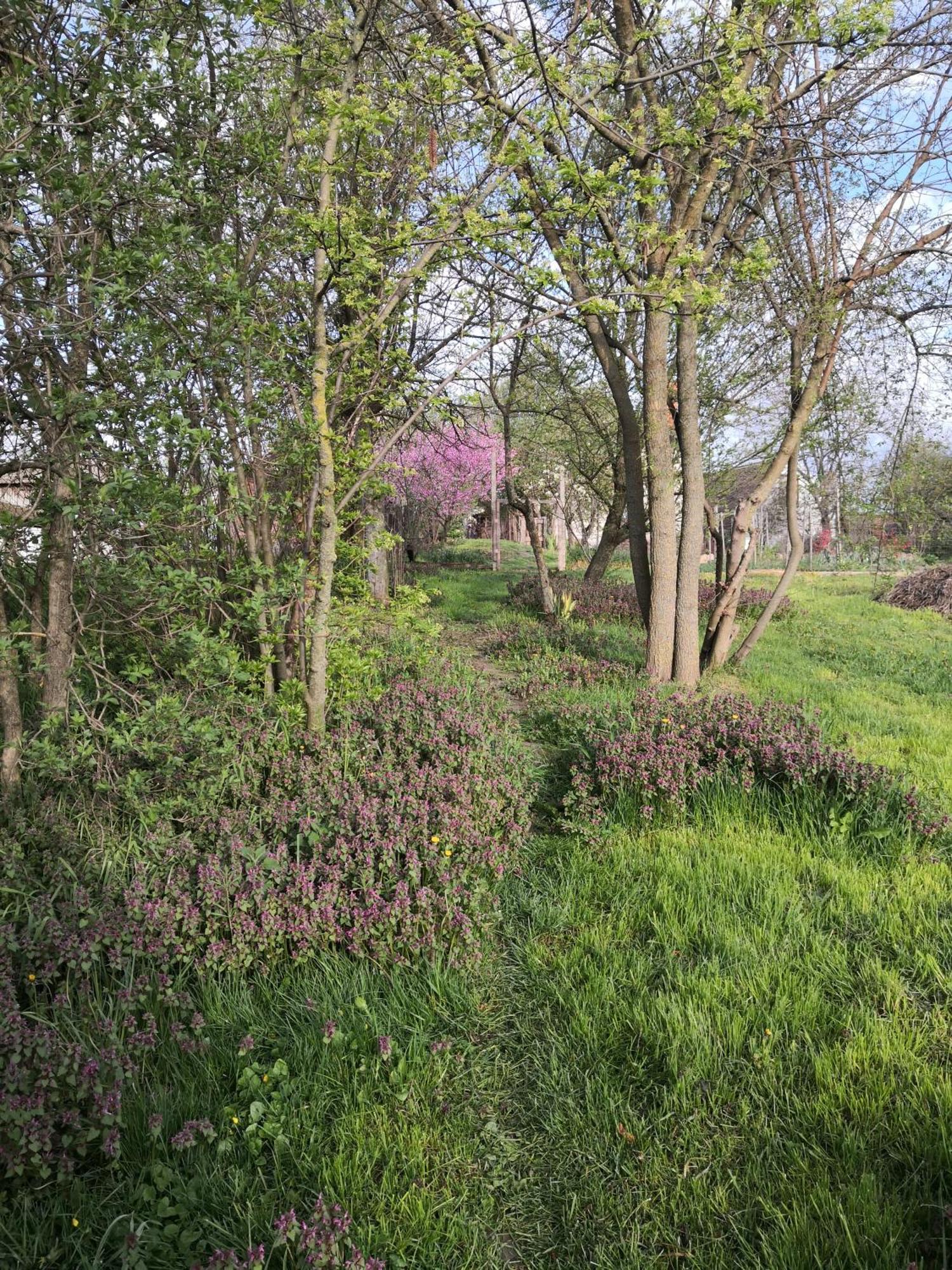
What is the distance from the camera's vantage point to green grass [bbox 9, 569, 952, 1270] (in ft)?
5.80

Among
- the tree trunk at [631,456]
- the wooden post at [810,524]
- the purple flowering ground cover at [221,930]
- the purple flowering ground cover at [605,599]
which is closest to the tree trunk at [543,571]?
the purple flowering ground cover at [605,599]

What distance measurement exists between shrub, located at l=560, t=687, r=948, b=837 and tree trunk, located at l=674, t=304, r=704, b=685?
6.05 ft

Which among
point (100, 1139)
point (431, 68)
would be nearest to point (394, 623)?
point (100, 1139)

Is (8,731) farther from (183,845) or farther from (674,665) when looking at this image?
(674,665)

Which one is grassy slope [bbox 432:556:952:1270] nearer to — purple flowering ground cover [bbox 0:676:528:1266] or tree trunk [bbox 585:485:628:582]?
purple flowering ground cover [bbox 0:676:528:1266]

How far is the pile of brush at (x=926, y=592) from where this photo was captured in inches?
553

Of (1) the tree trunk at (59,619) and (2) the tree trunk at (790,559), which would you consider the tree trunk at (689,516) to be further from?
(1) the tree trunk at (59,619)

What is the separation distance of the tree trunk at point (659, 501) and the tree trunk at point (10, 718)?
16.7ft

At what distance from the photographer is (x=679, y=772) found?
4.09m

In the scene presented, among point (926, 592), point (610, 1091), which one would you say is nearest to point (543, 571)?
point (610, 1091)

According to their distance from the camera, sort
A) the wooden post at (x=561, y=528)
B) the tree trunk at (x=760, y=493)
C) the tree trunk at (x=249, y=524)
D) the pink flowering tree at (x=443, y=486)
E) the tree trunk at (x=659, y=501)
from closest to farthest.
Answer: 1. the tree trunk at (x=249, y=524)
2. the tree trunk at (x=659, y=501)
3. the tree trunk at (x=760, y=493)
4. the wooden post at (x=561, y=528)
5. the pink flowering tree at (x=443, y=486)

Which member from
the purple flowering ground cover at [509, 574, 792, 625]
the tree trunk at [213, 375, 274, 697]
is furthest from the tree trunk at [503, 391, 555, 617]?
the tree trunk at [213, 375, 274, 697]

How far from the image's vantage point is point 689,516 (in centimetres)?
671

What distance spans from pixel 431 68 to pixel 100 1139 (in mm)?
5755
